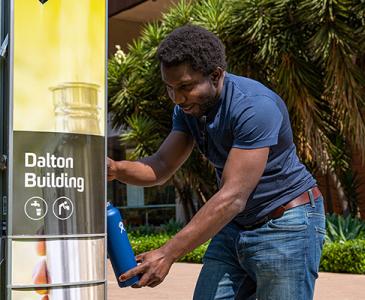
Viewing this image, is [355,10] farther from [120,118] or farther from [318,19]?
[120,118]

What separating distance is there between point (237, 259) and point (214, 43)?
1.04 m

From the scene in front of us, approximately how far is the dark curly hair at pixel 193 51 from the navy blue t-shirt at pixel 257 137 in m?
0.20

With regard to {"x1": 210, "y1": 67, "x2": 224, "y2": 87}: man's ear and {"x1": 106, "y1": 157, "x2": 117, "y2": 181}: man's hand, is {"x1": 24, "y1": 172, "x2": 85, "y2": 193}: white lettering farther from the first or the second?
{"x1": 210, "y1": 67, "x2": 224, "y2": 87}: man's ear

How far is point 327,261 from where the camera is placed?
37.5ft

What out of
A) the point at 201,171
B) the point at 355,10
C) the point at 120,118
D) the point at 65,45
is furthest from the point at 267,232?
the point at 120,118

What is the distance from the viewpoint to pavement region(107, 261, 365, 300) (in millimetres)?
8781

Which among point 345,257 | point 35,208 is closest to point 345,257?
point 345,257

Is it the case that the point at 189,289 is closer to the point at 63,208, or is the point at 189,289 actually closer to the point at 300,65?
the point at 300,65

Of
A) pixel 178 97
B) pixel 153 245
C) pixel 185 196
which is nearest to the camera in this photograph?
pixel 178 97

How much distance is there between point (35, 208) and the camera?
366cm

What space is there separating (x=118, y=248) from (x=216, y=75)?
0.87 meters

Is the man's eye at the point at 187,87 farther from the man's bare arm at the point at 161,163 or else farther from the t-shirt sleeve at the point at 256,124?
the man's bare arm at the point at 161,163

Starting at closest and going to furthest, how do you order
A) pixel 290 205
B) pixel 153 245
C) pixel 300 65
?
1. pixel 290 205
2. pixel 300 65
3. pixel 153 245

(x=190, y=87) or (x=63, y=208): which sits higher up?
(x=190, y=87)
